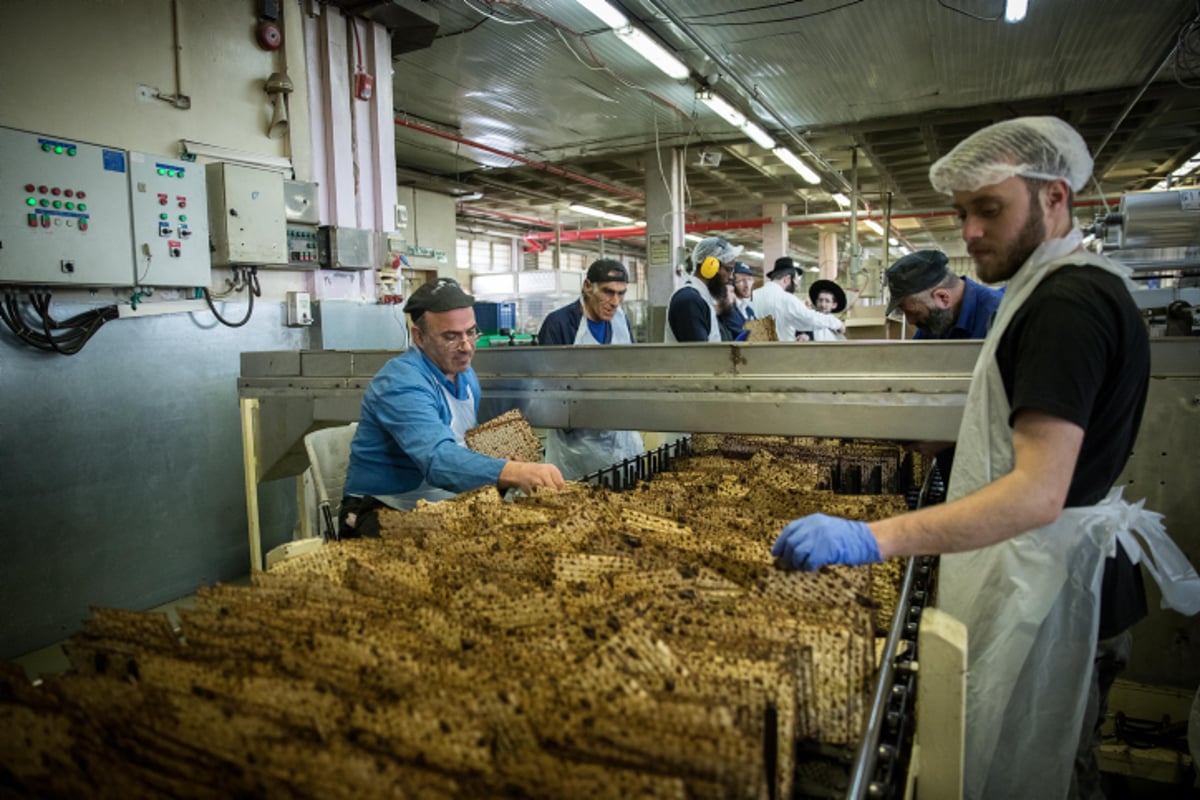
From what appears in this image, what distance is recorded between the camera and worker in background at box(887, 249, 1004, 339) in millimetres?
2438

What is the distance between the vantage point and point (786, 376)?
6.08 feet

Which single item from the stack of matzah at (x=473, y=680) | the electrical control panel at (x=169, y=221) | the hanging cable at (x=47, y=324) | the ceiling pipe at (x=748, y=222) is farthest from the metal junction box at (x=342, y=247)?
the ceiling pipe at (x=748, y=222)

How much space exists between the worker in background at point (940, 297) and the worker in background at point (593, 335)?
1.05m

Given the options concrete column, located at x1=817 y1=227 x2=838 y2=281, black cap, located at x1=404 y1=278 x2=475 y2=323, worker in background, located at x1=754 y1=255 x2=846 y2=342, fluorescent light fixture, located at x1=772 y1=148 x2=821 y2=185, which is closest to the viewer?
black cap, located at x1=404 y1=278 x2=475 y2=323

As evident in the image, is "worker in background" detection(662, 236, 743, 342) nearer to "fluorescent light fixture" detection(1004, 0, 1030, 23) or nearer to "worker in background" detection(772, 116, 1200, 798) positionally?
"fluorescent light fixture" detection(1004, 0, 1030, 23)

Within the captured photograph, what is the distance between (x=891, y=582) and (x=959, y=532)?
0.27 m

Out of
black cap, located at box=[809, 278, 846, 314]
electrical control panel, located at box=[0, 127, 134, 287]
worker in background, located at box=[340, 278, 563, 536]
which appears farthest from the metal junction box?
black cap, located at box=[809, 278, 846, 314]

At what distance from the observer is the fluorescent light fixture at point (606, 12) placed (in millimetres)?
3566

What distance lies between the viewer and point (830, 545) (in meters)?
1.04

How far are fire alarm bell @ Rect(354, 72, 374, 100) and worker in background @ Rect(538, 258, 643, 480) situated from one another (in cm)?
213

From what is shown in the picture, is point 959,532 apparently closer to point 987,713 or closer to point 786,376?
point 987,713

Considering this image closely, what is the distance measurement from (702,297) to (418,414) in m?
1.87

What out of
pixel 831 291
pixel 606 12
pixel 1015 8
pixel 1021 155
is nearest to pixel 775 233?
pixel 831 291

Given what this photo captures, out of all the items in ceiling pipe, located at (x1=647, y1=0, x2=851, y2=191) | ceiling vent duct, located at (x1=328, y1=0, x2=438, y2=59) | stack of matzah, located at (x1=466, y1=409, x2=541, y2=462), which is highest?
ceiling vent duct, located at (x1=328, y1=0, x2=438, y2=59)
